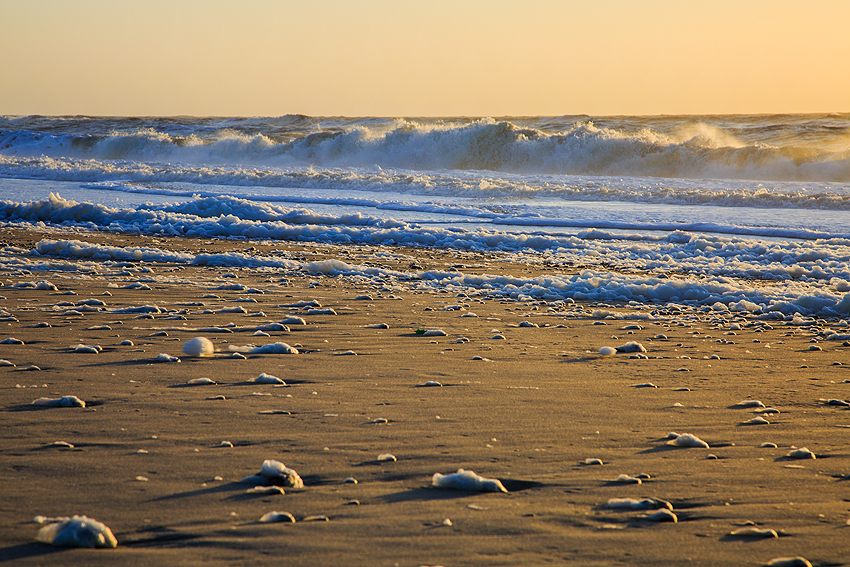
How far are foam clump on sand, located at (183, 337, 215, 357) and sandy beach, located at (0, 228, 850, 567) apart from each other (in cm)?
14

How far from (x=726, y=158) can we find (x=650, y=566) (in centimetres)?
3123

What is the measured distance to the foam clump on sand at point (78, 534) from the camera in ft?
5.86

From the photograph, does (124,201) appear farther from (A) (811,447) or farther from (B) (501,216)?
(A) (811,447)

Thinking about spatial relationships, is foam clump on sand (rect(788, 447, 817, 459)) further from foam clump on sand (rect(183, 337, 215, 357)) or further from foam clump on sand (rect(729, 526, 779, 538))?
foam clump on sand (rect(183, 337, 215, 357))

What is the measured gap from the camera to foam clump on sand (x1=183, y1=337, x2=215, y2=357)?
411 centimetres

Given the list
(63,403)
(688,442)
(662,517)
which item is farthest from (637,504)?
(63,403)

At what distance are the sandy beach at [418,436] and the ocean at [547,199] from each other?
2491 mm

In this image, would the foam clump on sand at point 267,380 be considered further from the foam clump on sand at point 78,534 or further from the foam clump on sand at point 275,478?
the foam clump on sand at point 78,534

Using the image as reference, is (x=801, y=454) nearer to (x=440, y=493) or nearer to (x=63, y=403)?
(x=440, y=493)

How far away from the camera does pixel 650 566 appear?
181 centimetres

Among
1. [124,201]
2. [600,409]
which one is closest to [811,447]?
[600,409]

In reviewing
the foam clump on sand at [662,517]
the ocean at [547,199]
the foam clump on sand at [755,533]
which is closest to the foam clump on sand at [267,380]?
the foam clump on sand at [662,517]

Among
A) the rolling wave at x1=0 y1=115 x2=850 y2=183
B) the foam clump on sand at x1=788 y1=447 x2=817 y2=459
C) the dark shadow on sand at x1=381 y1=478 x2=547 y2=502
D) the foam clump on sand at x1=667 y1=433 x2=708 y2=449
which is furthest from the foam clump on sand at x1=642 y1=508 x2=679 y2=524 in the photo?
the rolling wave at x1=0 y1=115 x2=850 y2=183

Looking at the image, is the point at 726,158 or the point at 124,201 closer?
the point at 124,201
